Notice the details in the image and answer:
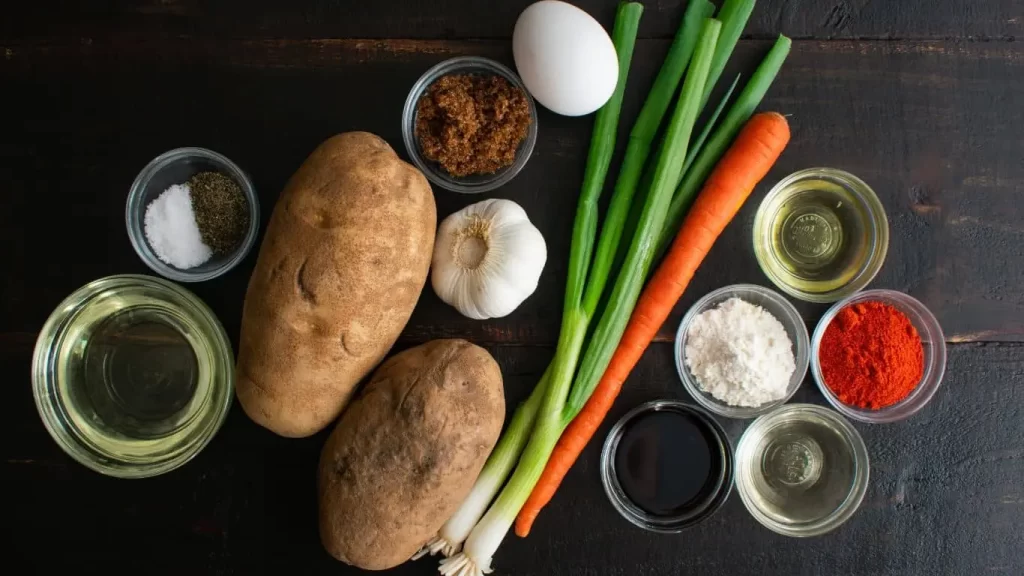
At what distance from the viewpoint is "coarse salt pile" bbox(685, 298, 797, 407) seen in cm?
139

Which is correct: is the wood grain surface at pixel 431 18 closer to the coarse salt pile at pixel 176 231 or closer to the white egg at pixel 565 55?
the white egg at pixel 565 55

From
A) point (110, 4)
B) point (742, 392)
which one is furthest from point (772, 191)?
point (110, 4)

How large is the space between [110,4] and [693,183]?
129 centimetres

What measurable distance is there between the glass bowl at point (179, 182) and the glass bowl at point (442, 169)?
340mm

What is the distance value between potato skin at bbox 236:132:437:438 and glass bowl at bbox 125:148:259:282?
16 cm

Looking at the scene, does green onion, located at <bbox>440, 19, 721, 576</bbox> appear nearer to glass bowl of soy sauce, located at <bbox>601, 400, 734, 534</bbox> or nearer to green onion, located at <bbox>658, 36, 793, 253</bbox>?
green onion, located at <bbox>658, 36, 793, 253</bbox>

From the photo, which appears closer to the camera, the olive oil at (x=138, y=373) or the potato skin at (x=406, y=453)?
the potato skin at (x=406, y=453)

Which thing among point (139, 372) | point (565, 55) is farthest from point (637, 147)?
point (139, 372)

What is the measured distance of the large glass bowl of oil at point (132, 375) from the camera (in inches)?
51.9

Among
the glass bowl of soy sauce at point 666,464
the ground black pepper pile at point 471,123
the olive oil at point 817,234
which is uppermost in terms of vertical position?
the ground black pepper pile at point 471,123

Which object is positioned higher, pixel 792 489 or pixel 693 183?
pixel 693 183

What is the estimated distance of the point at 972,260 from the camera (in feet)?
4.96

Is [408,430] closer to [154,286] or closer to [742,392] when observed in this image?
[154,286]

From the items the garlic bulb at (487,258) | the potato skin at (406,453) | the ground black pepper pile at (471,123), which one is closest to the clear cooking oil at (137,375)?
the potato skin at (406,453)
